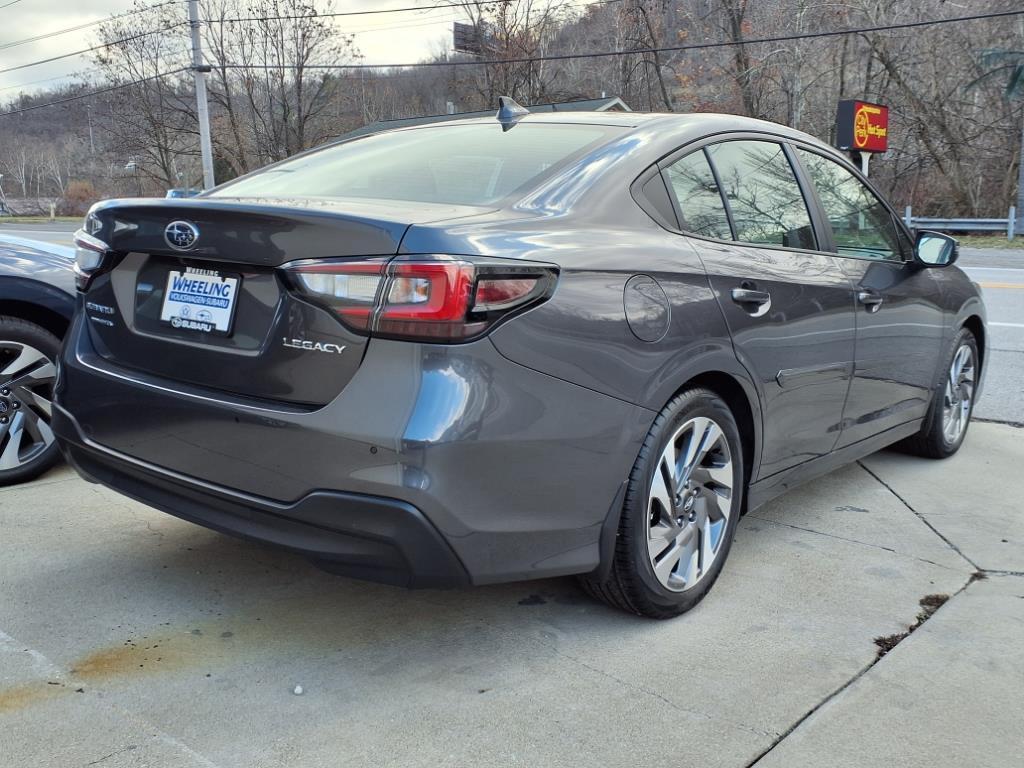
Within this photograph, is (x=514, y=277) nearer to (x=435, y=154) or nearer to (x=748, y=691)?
(x=435, y=154)

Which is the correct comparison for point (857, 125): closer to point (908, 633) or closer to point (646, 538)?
point (908, 633)

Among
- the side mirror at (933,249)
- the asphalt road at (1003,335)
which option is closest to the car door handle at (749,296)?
the side mirror at (933,249)

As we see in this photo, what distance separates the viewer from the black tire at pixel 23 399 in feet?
13.2

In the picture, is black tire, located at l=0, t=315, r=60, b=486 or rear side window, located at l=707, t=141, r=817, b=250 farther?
black tire, located at l=0, t=315, r=60, b=486

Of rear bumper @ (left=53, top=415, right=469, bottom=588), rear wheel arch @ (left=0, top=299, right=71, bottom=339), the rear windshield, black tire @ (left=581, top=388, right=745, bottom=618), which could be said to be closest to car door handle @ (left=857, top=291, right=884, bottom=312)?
black tire @ (left=581, top=388, right=745, bottom=618)

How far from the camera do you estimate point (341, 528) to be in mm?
2324

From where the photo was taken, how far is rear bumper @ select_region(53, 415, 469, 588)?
7.46 ft

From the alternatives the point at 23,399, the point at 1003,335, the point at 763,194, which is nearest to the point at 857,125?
the point at 1003,335

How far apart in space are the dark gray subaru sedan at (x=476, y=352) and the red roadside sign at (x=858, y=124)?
1900cm

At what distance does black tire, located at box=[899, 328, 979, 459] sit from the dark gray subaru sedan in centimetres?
140

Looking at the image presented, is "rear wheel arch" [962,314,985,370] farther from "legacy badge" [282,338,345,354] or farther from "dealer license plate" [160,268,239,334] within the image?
"dealer license plate" [160,268,239,334]

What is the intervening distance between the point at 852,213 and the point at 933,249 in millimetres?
487

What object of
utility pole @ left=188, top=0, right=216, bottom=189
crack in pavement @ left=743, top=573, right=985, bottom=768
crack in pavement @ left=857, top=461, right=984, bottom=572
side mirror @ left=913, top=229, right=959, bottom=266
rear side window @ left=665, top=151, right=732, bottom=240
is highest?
utility pole @ left=188, top=0, right=216, bottom=189

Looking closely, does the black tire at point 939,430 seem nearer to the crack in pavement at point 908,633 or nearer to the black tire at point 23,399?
the crack in pavement at point 908,633
